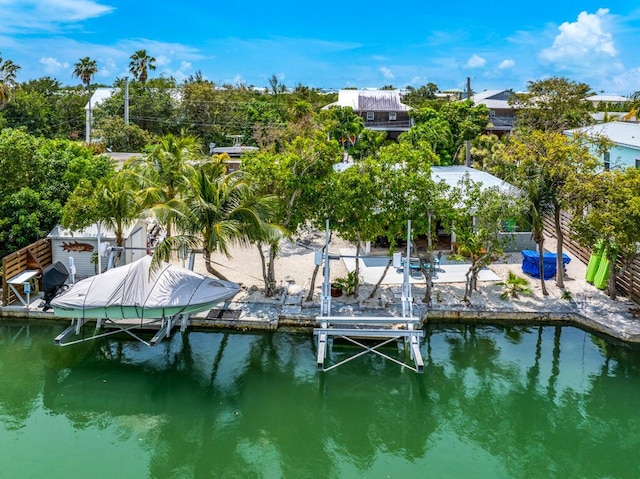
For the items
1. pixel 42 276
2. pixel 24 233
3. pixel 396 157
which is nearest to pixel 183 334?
pixel 42 276

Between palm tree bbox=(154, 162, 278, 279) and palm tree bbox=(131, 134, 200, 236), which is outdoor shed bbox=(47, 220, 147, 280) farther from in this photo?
palm tree bbox=(154, 162, 278, 279)

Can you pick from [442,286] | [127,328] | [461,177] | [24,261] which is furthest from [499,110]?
[24,261]

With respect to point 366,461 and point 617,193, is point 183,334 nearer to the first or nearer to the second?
Result: point 366,461

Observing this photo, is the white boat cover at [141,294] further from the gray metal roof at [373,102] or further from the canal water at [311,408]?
the gray metal roof at [373,102]

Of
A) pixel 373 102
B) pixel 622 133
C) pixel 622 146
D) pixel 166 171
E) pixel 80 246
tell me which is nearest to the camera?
pixel 80 246

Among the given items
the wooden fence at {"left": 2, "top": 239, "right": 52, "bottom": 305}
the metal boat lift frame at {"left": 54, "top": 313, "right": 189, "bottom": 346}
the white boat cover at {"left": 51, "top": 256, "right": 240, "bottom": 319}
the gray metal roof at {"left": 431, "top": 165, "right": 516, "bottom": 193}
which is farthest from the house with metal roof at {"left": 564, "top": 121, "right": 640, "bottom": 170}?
the wooden fence at {"left": 2, "top": 239, "right": 52, "bottom": 305}

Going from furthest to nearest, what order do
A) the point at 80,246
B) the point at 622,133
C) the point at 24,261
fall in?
the point at 622,133
the point at 80,246
the point at 24,261

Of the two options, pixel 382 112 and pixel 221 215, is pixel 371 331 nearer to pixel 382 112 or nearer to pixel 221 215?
pixel 221 215
